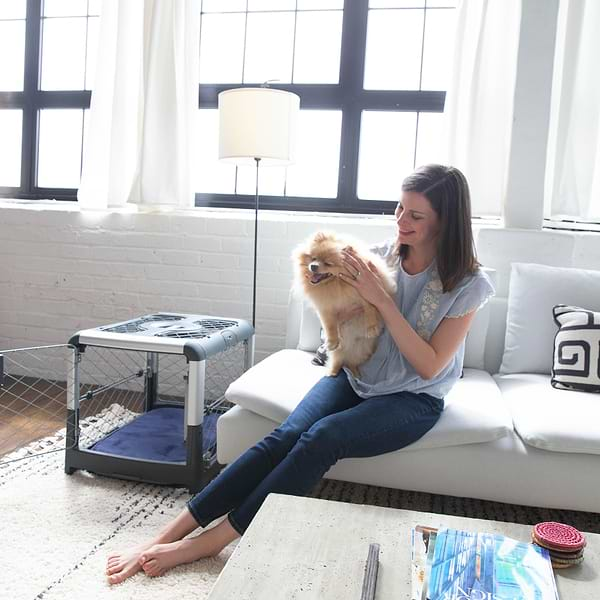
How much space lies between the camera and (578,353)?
2.02m

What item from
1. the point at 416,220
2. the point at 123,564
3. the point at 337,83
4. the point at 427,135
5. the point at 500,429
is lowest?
the point at 123,564

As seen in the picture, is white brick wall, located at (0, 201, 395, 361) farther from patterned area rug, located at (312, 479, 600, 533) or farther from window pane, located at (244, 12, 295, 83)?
patterned area rug, located at (312, 479, 600, 533)

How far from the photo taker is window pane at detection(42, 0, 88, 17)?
11.0 ft

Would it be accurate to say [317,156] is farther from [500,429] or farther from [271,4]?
[500,429]

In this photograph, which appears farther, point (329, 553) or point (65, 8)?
point (65, 8)

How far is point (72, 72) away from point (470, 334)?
102 inches

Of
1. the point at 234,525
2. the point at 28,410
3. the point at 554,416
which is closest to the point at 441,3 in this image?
the point at 554,416

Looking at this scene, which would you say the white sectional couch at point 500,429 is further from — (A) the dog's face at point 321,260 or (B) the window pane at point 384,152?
(B) the window pane at point 384,152

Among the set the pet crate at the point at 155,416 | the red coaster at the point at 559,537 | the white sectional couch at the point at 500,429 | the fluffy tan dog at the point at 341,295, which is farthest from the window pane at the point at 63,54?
the red coaster at the point at 559,537

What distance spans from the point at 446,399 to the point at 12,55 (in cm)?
315

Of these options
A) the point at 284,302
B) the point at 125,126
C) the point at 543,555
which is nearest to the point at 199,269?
the point at 284,302

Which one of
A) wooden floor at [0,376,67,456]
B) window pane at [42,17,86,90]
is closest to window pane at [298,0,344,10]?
window pane at [42,17,86,90]

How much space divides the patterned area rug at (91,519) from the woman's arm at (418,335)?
0.60m

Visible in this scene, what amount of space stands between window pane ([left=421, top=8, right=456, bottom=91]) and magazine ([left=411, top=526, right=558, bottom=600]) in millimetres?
2376
